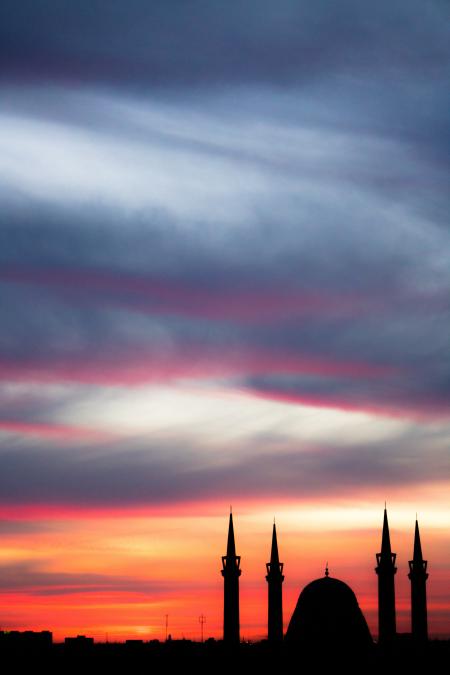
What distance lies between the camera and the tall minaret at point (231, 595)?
12369cm

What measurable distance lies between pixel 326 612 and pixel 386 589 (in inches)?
239

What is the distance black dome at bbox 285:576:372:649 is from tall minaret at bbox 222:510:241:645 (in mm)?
5243

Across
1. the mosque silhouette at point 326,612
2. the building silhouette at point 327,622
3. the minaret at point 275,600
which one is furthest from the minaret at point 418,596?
the minaret at point 275,600

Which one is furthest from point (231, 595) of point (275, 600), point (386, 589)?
point (386, 589)

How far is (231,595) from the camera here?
124m

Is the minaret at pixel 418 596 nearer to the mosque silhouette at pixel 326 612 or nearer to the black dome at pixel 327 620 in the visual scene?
the mosque silhouette at pixel 326 612

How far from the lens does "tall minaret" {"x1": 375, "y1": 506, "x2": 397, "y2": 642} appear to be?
121938 mm

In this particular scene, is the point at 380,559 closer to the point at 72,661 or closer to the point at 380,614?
the point at 380,614

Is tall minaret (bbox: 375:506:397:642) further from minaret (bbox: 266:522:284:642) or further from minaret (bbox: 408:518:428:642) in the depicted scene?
minaret (bbox: 266:522:284:642)

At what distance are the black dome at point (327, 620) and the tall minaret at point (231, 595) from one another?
5243mm

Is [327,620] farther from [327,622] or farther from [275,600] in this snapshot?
[275,600]

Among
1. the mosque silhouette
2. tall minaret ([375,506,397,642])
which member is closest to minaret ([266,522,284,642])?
the mosque silhouette

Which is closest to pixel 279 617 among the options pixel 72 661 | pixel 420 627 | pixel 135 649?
pixel 420 627

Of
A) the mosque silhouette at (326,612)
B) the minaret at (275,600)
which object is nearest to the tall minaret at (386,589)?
the mosque silhouette at (326,612)
